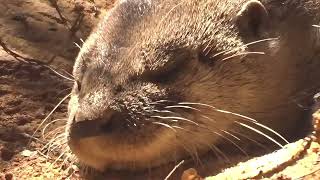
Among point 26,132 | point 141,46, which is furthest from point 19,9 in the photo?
point 141,46

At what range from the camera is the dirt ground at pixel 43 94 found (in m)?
3.50

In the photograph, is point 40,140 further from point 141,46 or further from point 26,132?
point 141,46

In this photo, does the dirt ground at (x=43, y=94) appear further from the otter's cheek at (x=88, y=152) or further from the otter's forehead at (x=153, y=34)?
the otter's forehead at (x=153, y=34)

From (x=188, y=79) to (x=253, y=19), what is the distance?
55 centimetres

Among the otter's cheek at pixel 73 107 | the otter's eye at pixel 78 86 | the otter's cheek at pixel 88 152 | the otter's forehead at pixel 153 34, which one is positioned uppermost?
the otter's forehead at pixel 153 34

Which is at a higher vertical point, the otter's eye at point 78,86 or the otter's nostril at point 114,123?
the otter's eye at point 78,86

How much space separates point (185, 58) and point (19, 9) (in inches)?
77.0

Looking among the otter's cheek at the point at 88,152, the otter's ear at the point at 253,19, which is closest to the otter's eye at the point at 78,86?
the otter's cheek at the point at 88,152

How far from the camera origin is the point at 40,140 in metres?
4.49

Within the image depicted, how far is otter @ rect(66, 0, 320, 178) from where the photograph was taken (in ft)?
12.0

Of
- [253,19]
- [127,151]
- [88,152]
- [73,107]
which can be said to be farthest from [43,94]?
[253,19]

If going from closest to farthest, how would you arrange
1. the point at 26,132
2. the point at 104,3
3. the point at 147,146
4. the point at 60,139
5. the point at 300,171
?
the point at 300,171 < the point at 147,146 < the point at 60,139 < the point at 26,132 < the point at 104,3

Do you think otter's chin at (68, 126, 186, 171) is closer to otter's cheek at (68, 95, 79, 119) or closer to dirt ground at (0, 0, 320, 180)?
otter's cheek at (68, 95, 79, 119)

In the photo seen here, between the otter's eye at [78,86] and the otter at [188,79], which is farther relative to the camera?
the otter's eye at [78,86]
